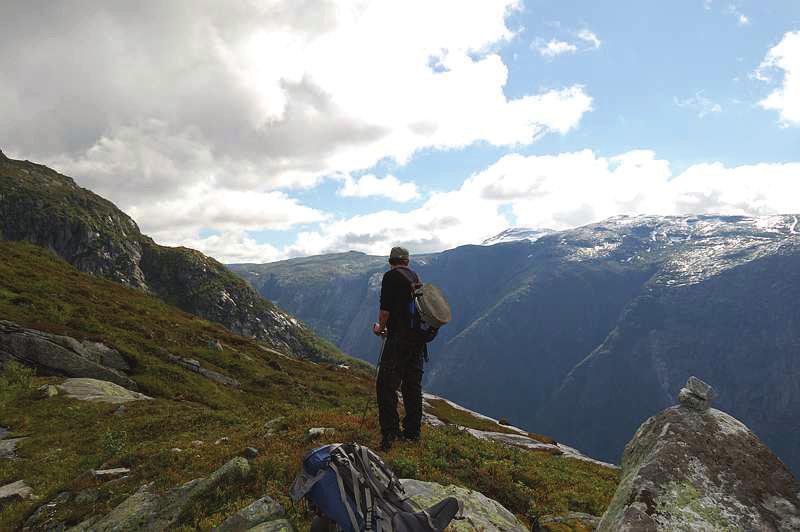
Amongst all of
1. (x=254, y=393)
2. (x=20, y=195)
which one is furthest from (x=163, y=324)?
(x=20, y=195)

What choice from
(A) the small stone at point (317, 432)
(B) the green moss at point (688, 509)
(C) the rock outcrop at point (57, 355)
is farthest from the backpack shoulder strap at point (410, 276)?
(C) the rock outcrop at point (57, 355)

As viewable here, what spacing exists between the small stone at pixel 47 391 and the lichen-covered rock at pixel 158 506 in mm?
19227

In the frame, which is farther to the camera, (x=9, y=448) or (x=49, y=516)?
(x=9, y=448)

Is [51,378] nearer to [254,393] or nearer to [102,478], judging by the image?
[254,393]

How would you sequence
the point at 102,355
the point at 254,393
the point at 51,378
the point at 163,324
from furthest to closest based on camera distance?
1. the point at 163,324
2. the point at 254,393
3. the point at 102,355
4. the point at 51,378

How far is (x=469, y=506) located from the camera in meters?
8.85

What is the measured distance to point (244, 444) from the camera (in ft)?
41.9

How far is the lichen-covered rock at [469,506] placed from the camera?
809cm

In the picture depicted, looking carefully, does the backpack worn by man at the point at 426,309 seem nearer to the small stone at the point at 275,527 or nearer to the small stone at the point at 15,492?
the small stone at the point at 275,527

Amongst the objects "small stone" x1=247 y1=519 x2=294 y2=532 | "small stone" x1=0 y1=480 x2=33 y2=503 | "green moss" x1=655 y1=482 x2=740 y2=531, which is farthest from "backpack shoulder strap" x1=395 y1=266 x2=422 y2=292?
"small stone" x1=0 y1=480 x2=33 y2=503

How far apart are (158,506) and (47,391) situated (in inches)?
834

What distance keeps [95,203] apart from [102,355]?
162 m

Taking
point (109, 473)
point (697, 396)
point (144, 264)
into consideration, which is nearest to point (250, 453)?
point (109, 473)

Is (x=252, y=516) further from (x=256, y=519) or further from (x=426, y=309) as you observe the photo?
(x=426, y=309)
